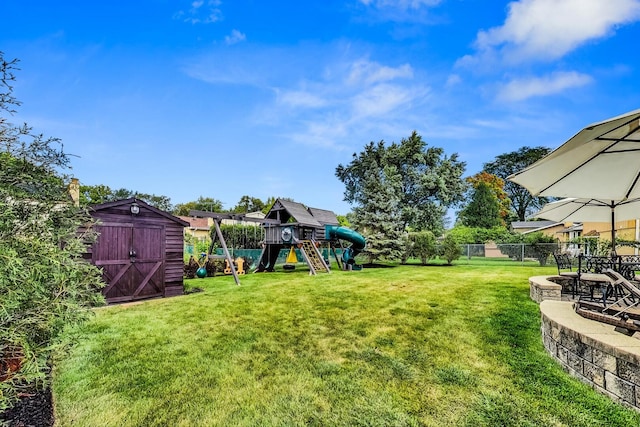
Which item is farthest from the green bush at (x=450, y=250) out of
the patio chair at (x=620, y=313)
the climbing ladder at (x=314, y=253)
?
the patio chair at (x=620, y=313)

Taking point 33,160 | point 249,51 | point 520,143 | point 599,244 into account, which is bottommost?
point 599,244

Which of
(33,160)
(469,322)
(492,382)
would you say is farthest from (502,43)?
(33,160)

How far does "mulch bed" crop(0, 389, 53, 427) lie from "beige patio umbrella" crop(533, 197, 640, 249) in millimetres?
8441

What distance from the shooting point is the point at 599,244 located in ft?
44.0

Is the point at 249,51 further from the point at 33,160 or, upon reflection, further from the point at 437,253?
the point at 437,253

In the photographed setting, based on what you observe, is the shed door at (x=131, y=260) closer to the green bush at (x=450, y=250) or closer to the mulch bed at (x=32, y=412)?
the mulch bed at (x=32, y=412)

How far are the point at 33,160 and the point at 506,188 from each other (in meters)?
46.0

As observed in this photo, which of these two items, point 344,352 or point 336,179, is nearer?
point 344,352

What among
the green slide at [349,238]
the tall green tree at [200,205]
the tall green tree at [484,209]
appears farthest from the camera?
the tall green tree at [200,205]

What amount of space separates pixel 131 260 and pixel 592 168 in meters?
9.51

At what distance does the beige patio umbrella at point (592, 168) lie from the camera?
298cm

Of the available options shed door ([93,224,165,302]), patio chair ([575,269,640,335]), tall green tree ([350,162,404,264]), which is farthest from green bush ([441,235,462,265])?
shed door ([93,224,165,302])

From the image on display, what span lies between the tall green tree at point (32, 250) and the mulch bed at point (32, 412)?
0.37 m

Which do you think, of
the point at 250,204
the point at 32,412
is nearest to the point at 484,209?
the point at 32,412
